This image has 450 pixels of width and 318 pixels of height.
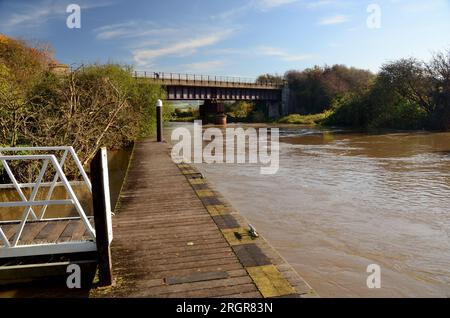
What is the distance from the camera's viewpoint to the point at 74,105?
13203 millimetres

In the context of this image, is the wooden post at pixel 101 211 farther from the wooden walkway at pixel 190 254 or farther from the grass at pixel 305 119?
the grass at pixel 305 119

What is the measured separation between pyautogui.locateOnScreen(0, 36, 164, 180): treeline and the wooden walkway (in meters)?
5.43

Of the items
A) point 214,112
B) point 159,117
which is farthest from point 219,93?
point 159,117

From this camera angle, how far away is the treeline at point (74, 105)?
39.8 feet

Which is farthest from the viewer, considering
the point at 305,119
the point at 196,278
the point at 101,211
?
the point at 305,119

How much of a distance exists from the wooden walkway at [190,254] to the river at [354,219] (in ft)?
2.97

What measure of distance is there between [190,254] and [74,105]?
10.1 meters

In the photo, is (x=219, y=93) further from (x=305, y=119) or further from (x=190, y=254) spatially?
(x=190, y=254)

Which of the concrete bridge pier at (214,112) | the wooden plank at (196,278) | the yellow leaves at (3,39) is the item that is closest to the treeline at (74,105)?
the yellow leaves at (3,39)

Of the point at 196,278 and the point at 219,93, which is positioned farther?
the point at 219,93
